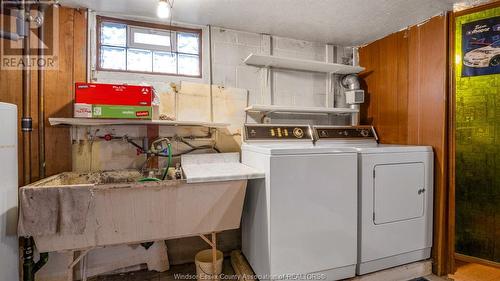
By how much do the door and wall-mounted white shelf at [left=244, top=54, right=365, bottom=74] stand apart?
3.84 ft

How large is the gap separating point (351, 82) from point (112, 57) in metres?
2.54

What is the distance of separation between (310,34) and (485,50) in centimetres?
157

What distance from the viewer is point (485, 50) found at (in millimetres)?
2131

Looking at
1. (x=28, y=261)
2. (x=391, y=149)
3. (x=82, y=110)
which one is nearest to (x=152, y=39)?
(x=82, y=110)

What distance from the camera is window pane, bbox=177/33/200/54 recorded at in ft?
7.93

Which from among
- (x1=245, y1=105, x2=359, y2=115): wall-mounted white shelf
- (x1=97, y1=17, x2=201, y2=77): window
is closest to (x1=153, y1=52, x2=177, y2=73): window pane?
(x1=97, y1=17, x2=201, y2=77): window

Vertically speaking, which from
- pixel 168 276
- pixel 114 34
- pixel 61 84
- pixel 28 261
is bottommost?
pixel 168 276

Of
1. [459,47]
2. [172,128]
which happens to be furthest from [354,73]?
[172,128]

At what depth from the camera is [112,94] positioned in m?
1.81

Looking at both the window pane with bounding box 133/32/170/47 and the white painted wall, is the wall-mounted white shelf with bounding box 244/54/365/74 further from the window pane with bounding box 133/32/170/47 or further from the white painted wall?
the window pane with bounding box 133/32/170/47

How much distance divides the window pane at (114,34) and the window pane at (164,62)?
302 millimetres

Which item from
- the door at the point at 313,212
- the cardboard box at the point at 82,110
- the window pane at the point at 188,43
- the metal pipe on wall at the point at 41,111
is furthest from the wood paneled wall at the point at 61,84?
the door at the point at 313,212

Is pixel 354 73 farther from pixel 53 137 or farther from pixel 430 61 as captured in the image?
pixel 53 137

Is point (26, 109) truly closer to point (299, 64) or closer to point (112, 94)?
point (112, 94)
